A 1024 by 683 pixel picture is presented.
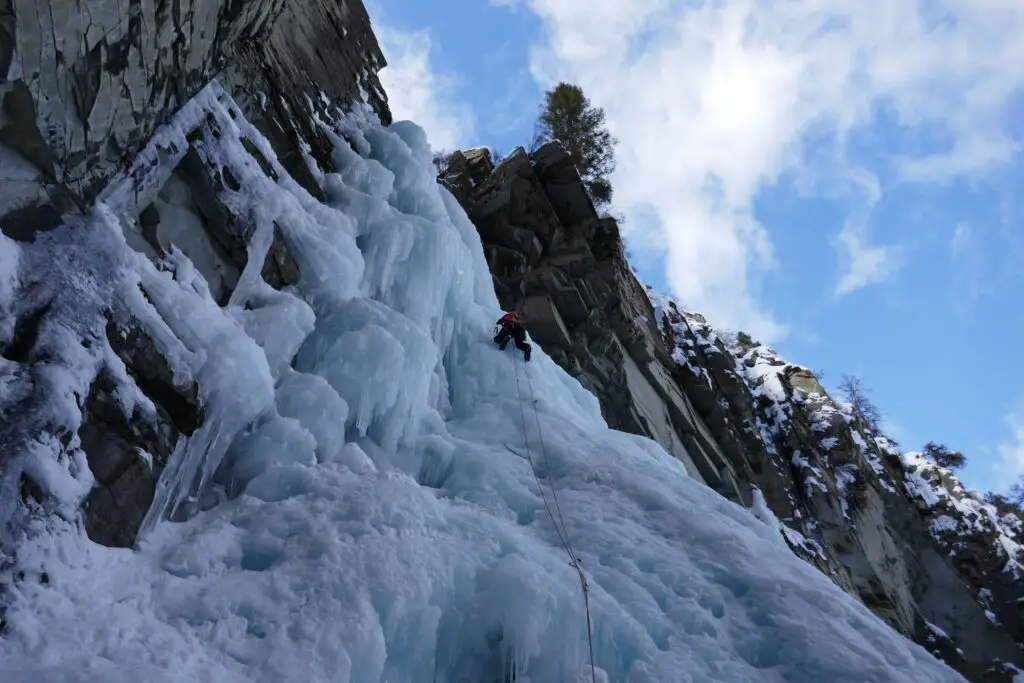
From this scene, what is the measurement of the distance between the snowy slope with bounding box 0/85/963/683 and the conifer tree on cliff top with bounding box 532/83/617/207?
13.4m

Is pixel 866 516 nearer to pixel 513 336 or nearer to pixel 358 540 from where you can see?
pixel 513 336

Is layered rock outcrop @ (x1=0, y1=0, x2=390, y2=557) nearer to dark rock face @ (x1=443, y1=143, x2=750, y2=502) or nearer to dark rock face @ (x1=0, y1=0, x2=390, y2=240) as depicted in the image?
dark rock face @ (x1=0, y1=0, x2=390, y2=240)

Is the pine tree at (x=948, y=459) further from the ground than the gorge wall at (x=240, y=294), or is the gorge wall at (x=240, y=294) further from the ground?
the pine tree at (x=948, y=459)

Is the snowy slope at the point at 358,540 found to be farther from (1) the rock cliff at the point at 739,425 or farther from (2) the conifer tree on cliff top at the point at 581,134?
(2) the conifer tree on cliff top at the point at 581,134

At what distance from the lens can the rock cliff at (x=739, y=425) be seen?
Result: 13.5 meters

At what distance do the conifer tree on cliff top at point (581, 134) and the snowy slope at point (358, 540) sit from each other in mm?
13352

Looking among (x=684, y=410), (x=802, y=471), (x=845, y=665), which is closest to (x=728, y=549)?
(x=845, y=665)

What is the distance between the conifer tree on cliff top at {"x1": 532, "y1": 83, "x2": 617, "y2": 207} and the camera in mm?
19953

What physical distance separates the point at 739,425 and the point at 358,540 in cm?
1385

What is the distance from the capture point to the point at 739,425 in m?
16.7

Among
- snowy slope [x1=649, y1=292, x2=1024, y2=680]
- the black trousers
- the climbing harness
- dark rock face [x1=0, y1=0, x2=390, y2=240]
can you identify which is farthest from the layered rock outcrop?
snowy slope [x1=649, y1=292, x2=1024, y2=680]

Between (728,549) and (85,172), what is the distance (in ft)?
17.0

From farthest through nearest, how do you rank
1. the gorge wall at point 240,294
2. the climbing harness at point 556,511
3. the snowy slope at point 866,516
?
the snowy slope at point 866,516 < the climbing harness at point 556,511 < the gorge wall at point 240,294

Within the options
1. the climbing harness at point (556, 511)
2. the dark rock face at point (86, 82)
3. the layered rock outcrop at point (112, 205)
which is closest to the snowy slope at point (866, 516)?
the climbing harness at point (556, 511)
